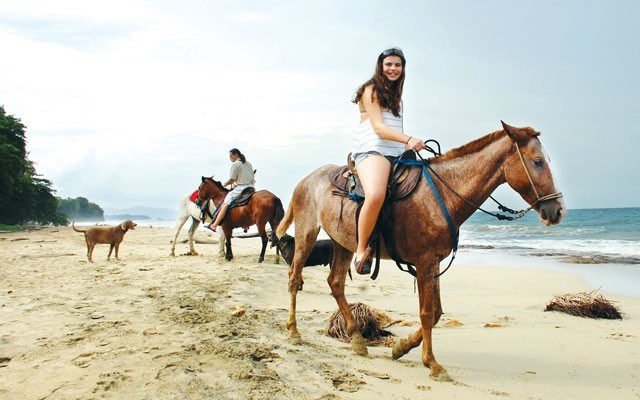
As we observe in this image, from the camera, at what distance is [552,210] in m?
3.83

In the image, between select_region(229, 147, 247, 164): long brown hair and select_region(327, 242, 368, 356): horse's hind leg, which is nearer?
select_region(327, 242, 368, 356): horse's hind leg

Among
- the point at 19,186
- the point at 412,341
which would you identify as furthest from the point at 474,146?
the point at 19,186

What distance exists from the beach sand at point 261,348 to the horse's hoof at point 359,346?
0.29 feet

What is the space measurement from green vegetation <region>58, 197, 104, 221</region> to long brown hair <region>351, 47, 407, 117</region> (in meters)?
124

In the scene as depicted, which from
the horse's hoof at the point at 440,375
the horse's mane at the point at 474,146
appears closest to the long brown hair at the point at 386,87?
the horse's mane at the point at 474,146

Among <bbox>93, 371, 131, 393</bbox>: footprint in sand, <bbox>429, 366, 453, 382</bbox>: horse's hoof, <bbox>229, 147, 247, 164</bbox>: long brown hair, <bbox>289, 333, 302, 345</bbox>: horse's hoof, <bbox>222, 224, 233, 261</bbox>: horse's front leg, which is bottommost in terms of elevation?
<bbox>429, 366, 453, 382</bbox>: horse's hoof

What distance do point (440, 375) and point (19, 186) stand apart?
3733 centimetres

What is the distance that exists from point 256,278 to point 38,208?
37.0 m

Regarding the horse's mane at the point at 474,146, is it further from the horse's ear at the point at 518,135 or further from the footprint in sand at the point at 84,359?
the footprint in sand at the point at 84,359

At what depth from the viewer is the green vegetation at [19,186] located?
102 ft

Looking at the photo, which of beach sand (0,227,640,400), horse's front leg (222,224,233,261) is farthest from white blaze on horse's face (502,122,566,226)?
horse's front leg (222,224,233,261)

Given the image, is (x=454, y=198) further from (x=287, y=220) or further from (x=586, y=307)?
(x=586, y=307)

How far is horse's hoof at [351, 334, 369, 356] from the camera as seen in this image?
A: 4586mm

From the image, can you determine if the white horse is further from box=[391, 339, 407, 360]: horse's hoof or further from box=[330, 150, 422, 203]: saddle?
box=[391, 339, 407, 360]: horse's hoof
